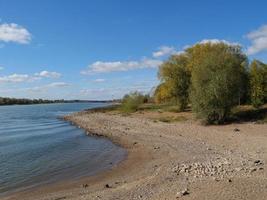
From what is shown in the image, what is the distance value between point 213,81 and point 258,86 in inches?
395

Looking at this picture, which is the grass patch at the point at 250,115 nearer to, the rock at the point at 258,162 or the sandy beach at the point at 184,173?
the sandy beach at the point at 184,173

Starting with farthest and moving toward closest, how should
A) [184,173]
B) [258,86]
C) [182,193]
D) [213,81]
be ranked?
1. [258,86]
2. [213,81]
3. [184,173]
4. [182,193]

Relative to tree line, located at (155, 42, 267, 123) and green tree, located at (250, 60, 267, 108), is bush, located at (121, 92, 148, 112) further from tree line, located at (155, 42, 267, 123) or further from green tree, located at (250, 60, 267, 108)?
green tree, located at (250, 60, 267, 108)

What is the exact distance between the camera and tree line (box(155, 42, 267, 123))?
36.8 m

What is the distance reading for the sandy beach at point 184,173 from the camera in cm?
1280

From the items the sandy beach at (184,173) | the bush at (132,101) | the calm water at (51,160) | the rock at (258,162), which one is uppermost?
the bush at (132,101)

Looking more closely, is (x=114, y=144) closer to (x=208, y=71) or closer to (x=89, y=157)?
(x=89, y=157)

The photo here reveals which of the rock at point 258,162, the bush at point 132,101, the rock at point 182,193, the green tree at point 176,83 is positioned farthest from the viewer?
the bush at point 132,101

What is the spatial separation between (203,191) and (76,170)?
9.98 metres

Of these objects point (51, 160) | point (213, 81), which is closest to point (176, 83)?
point (213, 81)

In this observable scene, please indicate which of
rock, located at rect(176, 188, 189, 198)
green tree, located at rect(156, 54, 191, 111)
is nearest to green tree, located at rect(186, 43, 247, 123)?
green tree, located at rect(156, 54, 191, 111)

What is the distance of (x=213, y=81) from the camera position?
37469 mm

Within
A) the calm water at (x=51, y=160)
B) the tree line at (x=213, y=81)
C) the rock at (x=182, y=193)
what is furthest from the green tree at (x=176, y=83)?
the rock at (x=182, y=193)

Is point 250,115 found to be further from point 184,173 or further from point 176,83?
point 184,173
